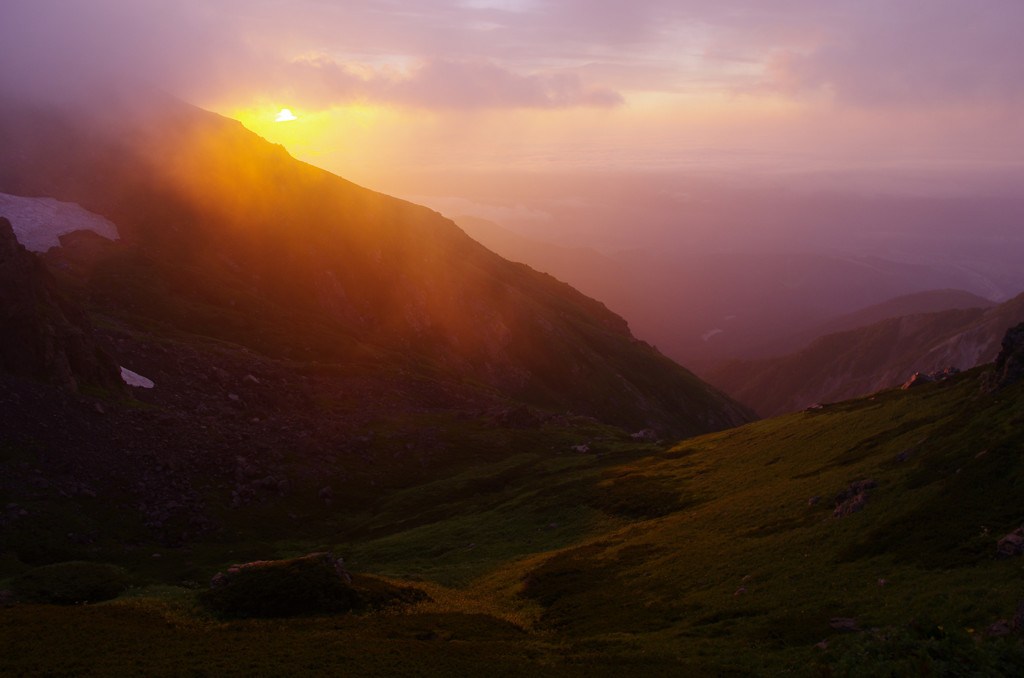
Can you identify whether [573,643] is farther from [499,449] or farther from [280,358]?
[280,358]

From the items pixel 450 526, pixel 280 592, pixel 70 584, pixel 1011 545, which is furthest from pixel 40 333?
pixel 1011 545

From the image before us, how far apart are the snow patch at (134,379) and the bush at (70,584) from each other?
61.8m

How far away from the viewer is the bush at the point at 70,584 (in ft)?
175

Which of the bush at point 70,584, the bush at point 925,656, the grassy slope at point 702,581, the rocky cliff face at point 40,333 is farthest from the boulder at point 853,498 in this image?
the rocky cliff face at point 40,333

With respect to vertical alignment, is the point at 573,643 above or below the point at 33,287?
below

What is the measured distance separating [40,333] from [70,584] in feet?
197

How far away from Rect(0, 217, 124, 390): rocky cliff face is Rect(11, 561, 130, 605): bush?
49492 mm

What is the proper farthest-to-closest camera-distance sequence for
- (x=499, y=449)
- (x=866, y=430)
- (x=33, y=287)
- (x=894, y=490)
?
(x=499, y=449) → (x=33, y=287) → (x=866, y=430) → (x=894, y=490)

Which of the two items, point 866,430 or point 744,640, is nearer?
point 744,640

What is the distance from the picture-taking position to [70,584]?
56.5m

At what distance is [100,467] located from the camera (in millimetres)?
89062

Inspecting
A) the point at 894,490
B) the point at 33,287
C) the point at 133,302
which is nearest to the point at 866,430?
the point at 894,490

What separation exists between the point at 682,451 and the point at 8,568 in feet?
314

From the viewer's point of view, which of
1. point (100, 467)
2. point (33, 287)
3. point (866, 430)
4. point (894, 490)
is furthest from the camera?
point (33, 287)
